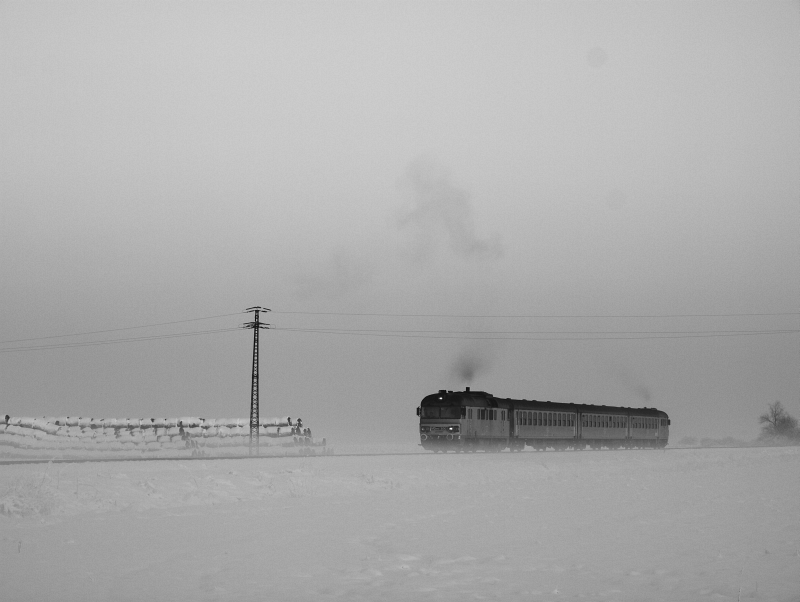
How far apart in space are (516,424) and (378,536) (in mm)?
33544

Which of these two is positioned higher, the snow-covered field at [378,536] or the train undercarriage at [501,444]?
the train undercarriage at [501,444]

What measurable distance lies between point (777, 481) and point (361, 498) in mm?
16789

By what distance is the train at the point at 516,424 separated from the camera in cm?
4550

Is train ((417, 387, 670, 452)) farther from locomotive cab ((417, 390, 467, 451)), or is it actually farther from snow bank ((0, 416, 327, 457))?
snow bank ((0, 416, 327, 457))

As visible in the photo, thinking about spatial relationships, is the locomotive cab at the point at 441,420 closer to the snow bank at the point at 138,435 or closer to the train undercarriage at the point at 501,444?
the train undercarriage at the point at 501,444

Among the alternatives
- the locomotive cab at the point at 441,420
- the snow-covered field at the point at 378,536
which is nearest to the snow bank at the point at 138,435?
the locomotive cab at the point at 441,420

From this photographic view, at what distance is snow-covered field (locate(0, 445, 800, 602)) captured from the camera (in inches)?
504

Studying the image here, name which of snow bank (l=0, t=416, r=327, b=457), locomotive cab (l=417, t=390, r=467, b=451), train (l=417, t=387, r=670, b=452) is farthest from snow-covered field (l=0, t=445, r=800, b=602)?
snow bank (l=0, t=416, r=327, b=457)

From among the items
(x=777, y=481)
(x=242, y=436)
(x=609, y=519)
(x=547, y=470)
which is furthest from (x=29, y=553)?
(x=242, y=436)

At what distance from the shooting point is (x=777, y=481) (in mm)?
32625

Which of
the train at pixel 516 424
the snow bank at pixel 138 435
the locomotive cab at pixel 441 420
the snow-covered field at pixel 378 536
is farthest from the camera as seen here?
the train at pixel 516 424

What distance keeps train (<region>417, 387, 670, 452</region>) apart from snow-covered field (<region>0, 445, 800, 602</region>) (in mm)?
14975

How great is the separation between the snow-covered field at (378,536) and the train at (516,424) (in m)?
15.0

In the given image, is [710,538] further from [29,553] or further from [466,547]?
[29,553]
